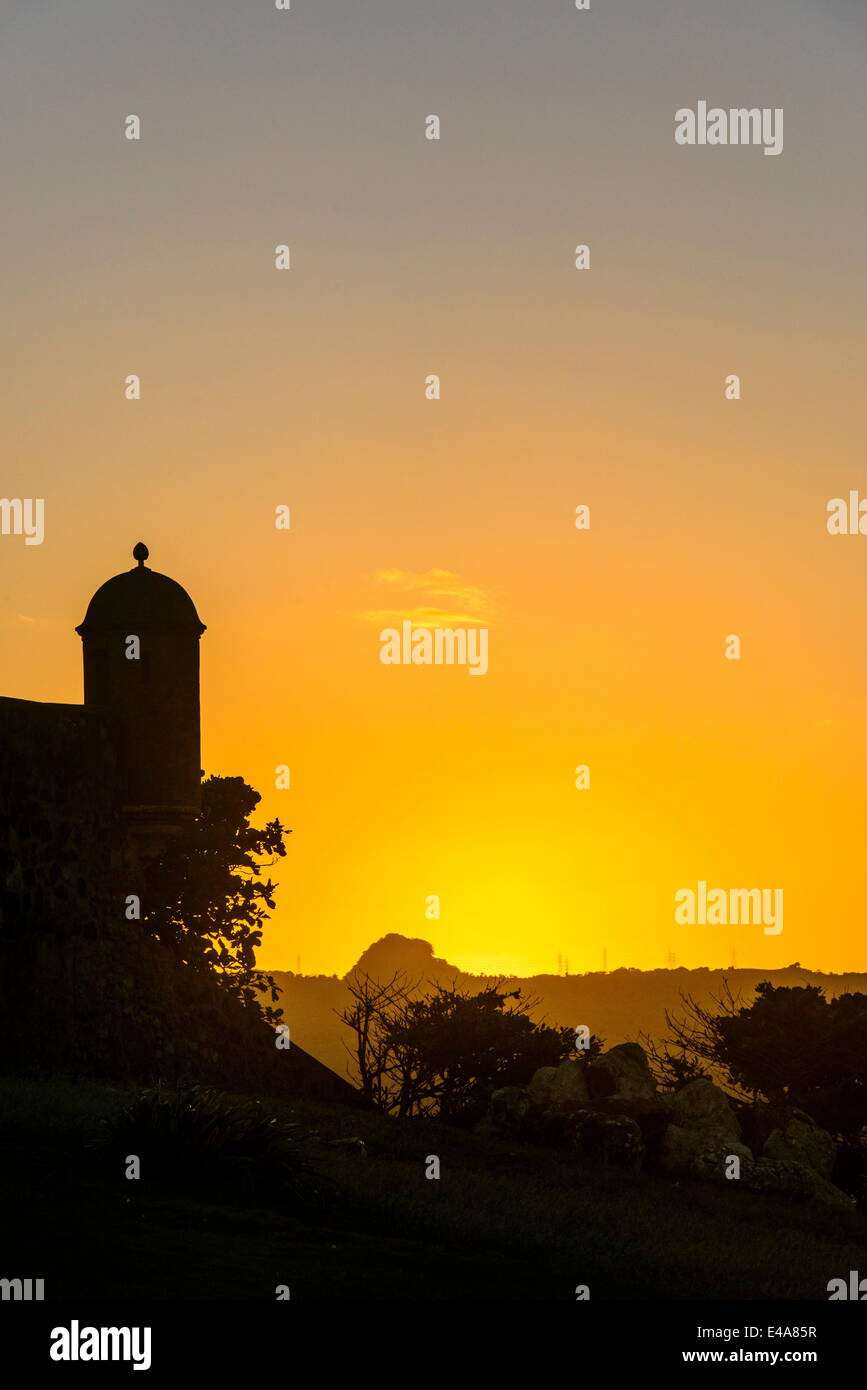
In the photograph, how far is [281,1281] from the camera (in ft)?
37.1

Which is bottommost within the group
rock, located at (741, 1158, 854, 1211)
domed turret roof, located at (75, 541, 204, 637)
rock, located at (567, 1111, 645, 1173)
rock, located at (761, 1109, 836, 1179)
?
rock, located at (741, 1158, 854, 1211)

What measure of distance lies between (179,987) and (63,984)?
2604 millimetres

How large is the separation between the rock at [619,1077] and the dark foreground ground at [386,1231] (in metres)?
3.82

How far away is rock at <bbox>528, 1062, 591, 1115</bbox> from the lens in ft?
75.7

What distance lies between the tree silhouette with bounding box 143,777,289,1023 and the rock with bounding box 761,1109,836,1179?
26.8 ft

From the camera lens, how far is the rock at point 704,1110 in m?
23.4

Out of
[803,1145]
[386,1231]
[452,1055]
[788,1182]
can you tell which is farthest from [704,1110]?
[386,1231]

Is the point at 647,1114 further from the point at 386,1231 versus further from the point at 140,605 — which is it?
the point at 140,605

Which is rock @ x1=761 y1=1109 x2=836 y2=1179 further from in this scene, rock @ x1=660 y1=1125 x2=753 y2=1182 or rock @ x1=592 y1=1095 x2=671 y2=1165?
rock @ x1=592 y1=1095 x2=671 y2=1165

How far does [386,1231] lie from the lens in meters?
14.0

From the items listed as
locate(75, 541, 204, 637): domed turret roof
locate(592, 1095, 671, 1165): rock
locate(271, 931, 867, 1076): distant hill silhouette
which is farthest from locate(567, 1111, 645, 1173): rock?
locate(271, 931, 867, 1076): distant hill silhouette
